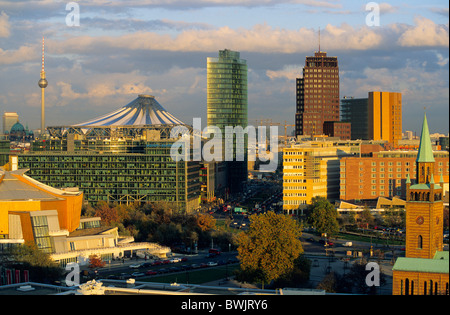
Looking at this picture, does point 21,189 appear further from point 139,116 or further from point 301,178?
point 139,116

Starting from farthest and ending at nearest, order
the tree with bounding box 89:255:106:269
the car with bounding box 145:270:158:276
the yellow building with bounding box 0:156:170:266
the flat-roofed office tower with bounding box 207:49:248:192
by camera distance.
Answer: the flat-roofed office tower with bounding box 207:49:248:192 < the yellow building with bounding box 0:156:170:266 < the tree with bounding box 89:255:106:269 < the car with bounding box 145:270:158:276

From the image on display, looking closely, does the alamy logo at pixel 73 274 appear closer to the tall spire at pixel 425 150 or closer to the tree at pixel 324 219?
the tall spire at pixel 425 150

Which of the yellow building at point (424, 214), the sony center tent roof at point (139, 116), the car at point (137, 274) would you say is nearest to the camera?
the yellow building at point (424, 214)

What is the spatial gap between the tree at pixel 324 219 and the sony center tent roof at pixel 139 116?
1594 inches

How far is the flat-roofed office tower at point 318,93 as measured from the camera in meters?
169

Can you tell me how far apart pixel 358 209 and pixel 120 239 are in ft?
98.0

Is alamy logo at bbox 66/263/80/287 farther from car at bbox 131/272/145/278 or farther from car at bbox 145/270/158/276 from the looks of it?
car at bbox 145/270/158/276

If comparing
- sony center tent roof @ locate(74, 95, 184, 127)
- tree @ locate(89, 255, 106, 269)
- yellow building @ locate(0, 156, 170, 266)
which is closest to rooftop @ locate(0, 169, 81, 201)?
yellow building @ locate(0, 156, 170, 266)

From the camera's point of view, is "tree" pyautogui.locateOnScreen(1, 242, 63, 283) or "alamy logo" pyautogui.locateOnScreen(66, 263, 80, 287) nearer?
"alamy logo" pyautogui.locateOnScreen(66, 263, 80, 287)

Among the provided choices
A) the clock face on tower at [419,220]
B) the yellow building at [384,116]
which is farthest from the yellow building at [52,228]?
the yellow building at [384,116]

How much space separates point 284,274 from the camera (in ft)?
165

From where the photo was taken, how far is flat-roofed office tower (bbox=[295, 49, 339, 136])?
553 feet

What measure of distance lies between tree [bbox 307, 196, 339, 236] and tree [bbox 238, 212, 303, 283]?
22.0m

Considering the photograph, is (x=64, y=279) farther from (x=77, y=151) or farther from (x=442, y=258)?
(x=77, y=151)
